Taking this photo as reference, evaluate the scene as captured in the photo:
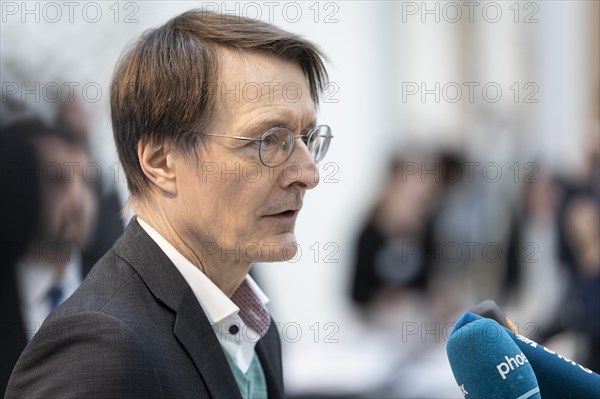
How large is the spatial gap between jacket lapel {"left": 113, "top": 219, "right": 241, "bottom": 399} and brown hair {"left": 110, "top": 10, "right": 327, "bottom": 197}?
7.3 inches

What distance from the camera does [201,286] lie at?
1.96 meters

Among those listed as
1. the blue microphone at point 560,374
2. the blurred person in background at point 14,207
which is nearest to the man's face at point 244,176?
the blue microphone at point 560,374

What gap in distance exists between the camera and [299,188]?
6.60 feet

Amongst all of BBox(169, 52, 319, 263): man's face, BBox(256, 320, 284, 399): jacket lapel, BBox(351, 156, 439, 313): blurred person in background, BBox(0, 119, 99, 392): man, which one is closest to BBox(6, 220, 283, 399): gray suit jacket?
BBox(169, 52, 319, 263): man's face

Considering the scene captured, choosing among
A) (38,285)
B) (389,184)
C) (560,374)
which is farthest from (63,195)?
(389,184)

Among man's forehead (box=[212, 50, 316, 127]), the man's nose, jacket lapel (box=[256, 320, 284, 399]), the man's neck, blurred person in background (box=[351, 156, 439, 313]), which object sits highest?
man's forehead (box=[212, 50, 316, 127])

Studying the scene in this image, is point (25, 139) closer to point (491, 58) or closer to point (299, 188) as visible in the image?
point (299, 188)

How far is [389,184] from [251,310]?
4092mm

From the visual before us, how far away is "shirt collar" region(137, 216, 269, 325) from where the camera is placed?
195cm

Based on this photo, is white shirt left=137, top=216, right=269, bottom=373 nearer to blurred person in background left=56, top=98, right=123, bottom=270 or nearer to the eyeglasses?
the eyeglasses

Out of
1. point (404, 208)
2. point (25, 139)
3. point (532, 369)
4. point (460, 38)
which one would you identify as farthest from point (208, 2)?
point (460, 38)

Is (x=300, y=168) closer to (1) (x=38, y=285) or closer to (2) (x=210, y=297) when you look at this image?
(2) (x=210, y=297)

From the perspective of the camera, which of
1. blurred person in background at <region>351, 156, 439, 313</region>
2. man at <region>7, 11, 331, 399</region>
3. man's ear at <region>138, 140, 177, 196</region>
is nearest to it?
man at <region>7, 11, 331, 399</region>

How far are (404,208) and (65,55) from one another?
2878mm
